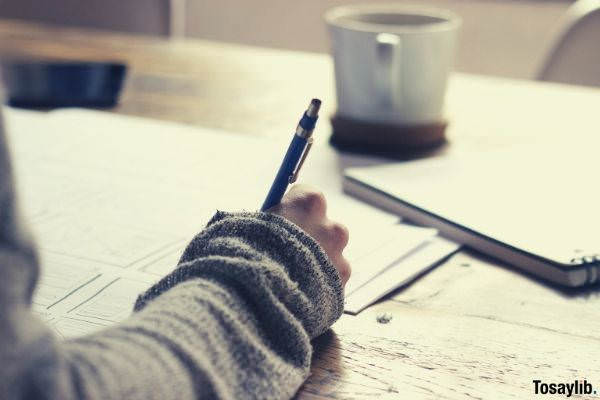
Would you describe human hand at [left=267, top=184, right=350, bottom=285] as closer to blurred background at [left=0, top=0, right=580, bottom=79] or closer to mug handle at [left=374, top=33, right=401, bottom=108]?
mug handle at [left=374, top=33, right=401, bottom=108]

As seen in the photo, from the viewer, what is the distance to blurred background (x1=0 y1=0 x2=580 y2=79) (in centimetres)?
161

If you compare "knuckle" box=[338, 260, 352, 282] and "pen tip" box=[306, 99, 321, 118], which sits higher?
"pen tip" box=[306, 99, 321, 118]

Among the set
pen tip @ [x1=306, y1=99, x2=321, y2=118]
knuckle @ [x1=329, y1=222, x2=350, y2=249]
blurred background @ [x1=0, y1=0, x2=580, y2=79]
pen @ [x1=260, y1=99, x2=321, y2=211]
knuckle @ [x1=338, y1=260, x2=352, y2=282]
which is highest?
pen tip @ [x1=306, y1=99, x2=321, y2=118]

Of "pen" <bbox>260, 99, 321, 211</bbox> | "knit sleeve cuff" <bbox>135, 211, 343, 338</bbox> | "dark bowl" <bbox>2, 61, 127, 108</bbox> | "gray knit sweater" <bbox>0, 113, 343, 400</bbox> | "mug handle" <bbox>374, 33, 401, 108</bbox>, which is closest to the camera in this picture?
"gray knit sweater" <bbox>0, 113, 343, 400</bbox>

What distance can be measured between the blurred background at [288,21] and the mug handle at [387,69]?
0.86m

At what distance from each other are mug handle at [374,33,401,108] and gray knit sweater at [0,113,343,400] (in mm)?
372

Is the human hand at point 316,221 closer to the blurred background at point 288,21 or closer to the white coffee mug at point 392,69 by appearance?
the white coffee mug at point 392,69

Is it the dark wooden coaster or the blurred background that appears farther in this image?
the blurred background

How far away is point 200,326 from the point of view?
38 centimetres

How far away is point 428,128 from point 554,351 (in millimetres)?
411

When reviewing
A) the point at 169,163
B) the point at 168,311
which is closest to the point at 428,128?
the point at 169,163

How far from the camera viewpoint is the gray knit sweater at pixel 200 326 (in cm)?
29

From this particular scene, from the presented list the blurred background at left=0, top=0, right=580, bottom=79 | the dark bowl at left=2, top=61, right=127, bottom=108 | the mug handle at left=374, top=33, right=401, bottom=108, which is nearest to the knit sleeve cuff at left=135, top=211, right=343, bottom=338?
the mug handle at left=374, top=33, right=401, bottom=108

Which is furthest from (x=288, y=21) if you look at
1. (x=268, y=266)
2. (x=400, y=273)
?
(x=268, y=266)
